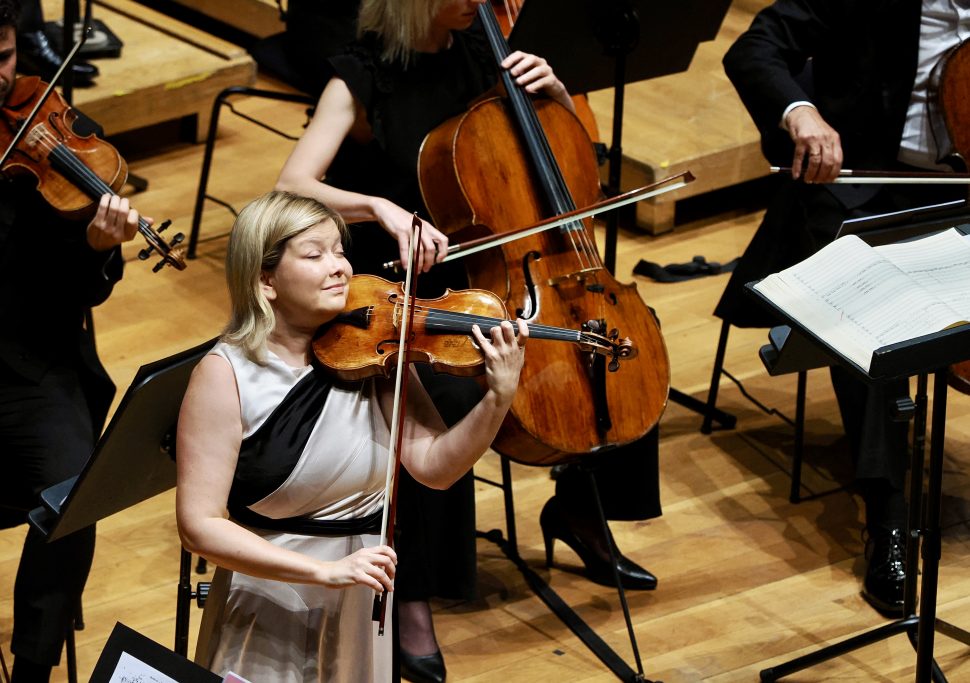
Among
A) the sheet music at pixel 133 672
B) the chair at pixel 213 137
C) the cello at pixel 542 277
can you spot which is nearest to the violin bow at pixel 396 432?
the sheet music at pixel 133 672

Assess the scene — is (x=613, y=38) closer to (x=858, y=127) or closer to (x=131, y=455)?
(x=858, y=127)

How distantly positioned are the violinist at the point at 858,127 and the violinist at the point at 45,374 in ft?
4.40

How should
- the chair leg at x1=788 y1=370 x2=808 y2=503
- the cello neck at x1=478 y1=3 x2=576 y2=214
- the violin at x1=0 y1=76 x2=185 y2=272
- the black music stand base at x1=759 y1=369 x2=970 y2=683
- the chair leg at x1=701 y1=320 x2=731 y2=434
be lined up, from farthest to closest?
the chair leg at x1=701 y1=320 x2=731 y2=434
the chair leg at x1=788 y1=370 x2=808 y2=503
the cello neck at x1=478 y1=3 x2=576 y2=214
the violin at x1=0 y1=76 x2=185 y2=272
the black music stand base at x1=759 y1=369 x2=970 y2=683

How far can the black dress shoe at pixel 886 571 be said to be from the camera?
2.64 metres

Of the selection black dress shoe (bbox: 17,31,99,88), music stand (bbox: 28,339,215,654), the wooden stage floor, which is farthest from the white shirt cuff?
black dress shoe (bbox: 17,31,99,88)

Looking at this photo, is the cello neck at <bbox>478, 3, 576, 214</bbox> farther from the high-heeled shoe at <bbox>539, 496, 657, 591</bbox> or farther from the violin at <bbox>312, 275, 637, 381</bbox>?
the high-heeled shoe at <bbox>539, 496, 657, 591</bbox>

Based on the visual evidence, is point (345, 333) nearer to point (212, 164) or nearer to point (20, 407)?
point (20, 407)

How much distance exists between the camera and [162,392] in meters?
1.78

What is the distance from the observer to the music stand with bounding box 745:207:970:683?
5.68 ft

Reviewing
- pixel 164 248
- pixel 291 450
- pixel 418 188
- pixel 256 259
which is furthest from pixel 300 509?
pixel 418 188

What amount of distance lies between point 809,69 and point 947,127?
43 centimetres

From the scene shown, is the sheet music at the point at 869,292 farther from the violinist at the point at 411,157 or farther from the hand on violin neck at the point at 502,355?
the violinist at the point at 411,157

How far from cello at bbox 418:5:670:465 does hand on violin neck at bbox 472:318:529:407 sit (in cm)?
45

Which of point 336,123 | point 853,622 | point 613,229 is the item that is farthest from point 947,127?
point 336,123
